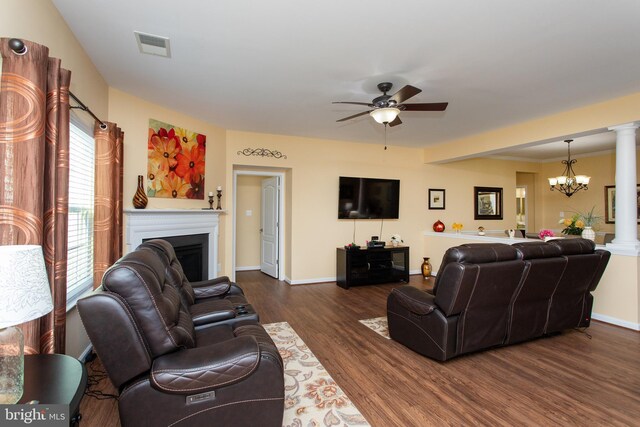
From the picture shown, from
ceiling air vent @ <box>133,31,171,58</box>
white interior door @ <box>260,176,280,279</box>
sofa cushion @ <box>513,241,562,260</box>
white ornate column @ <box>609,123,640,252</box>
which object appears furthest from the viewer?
white interior door @ <box>260,176,280,279</box>

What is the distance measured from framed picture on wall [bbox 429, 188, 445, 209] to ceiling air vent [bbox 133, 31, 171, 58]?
17.9 feet

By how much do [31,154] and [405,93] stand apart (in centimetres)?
263

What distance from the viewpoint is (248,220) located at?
706cm

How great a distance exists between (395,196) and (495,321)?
144 inches

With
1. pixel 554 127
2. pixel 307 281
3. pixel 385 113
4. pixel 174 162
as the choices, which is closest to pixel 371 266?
pixel 307 281

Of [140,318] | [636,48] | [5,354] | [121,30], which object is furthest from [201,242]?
[636,48]

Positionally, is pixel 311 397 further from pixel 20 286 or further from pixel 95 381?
pixel 20 286

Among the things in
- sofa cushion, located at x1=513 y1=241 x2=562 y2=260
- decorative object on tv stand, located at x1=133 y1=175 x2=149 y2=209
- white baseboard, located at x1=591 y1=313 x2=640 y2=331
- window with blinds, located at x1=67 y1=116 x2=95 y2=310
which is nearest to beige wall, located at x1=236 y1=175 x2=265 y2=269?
decorative object on tv stand, located at x1=133 y1=175 x2=149 y2=209

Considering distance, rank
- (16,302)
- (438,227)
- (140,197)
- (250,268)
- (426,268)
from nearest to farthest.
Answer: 1. (16,302)
2. (140,197)
3. (426,268)
4. (438,227)
5. (250,268)

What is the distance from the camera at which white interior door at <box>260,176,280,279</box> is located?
20.1 ft

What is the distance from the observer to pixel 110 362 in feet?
4.89

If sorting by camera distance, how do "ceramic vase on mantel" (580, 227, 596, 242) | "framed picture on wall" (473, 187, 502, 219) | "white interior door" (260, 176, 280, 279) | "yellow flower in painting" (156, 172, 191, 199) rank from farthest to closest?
"framed picture on wall" (473, 187, 502, 219) < "white interior door" (260, 176, 280, 279) < "ceramic vase on mantel" (580, 227, 596, 242) < "yellow flower in painting" (156, 172, 191, 199)

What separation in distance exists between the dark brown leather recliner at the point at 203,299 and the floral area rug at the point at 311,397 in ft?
1.87

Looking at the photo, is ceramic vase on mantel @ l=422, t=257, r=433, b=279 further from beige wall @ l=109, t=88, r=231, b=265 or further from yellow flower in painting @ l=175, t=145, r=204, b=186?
yellow flower in painting @ l=175, t=145, r=204, b=186
